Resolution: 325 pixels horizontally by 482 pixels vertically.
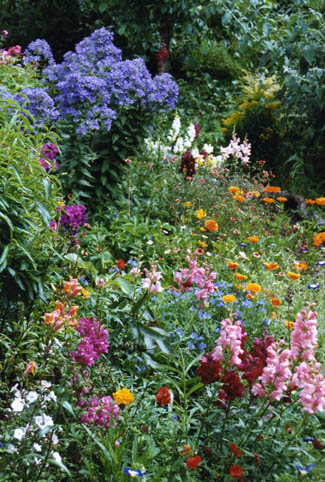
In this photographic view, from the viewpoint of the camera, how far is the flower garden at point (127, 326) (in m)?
2.00

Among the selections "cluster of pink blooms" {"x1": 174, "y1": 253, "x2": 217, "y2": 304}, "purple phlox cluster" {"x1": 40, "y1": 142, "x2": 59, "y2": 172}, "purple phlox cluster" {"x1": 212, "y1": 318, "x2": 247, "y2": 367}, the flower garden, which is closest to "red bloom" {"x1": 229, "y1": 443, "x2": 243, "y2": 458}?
the flower garden

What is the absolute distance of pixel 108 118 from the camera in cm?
427

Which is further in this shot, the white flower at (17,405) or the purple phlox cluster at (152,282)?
the purple phlox cluster at (152,282)

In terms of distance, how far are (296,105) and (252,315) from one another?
14.2 ft

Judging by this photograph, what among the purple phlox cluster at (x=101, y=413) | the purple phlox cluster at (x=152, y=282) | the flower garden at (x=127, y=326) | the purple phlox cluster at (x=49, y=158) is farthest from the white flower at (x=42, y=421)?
the purple phlox cluster at (x=49, y=158)

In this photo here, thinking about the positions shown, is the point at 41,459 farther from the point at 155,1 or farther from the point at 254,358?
the point at 155,1

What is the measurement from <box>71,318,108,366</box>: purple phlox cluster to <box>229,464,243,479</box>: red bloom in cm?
63

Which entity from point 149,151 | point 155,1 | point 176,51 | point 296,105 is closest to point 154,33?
point 176,51

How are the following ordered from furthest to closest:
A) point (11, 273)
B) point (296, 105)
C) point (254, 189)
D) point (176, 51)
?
1. point (176, 51)
2. point (296, 105)
3. point (254, 189)
4. point (11, 273)

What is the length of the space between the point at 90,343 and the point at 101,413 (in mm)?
278

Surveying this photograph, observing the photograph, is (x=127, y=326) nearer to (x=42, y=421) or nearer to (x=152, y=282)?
(x=152, y=282)

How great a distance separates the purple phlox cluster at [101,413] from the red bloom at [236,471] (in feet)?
1.63

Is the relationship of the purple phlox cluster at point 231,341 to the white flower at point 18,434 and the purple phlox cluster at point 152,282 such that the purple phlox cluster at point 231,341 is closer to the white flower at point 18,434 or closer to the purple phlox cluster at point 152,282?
the purple phlox cluster at point 152,282

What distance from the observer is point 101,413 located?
6.91 feet
